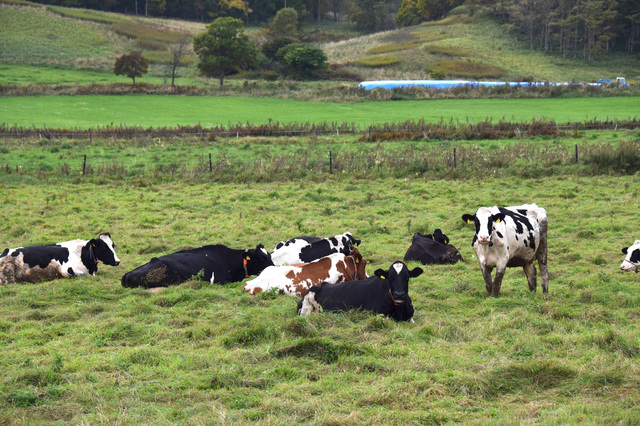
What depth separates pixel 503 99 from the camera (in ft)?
182

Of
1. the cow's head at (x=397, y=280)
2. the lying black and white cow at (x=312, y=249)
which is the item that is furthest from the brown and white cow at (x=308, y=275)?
the cow's head at (x=397, y=280)

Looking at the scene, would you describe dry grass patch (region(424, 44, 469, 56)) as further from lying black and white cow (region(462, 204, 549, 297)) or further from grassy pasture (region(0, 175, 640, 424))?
lying black and white cow (region(462, 204, 549, 297))

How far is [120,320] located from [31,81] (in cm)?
6186

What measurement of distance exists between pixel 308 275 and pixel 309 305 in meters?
1.33

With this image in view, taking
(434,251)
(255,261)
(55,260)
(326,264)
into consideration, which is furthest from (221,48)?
(326,264)

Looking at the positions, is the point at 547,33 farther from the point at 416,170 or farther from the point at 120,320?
the point at 120,320

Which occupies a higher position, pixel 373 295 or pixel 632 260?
pixel 632 260

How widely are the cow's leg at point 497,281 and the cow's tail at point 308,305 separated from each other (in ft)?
9.11

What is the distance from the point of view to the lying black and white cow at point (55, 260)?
10992 mm

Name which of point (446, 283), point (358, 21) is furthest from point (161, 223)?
point (358, 21)

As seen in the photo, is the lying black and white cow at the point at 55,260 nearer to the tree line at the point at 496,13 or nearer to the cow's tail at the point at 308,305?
the cow's tail at the point at 308,305

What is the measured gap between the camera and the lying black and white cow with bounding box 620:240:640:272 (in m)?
10.7

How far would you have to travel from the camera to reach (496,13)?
10500 cm

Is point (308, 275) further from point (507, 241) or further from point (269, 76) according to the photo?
point (269, 76)
